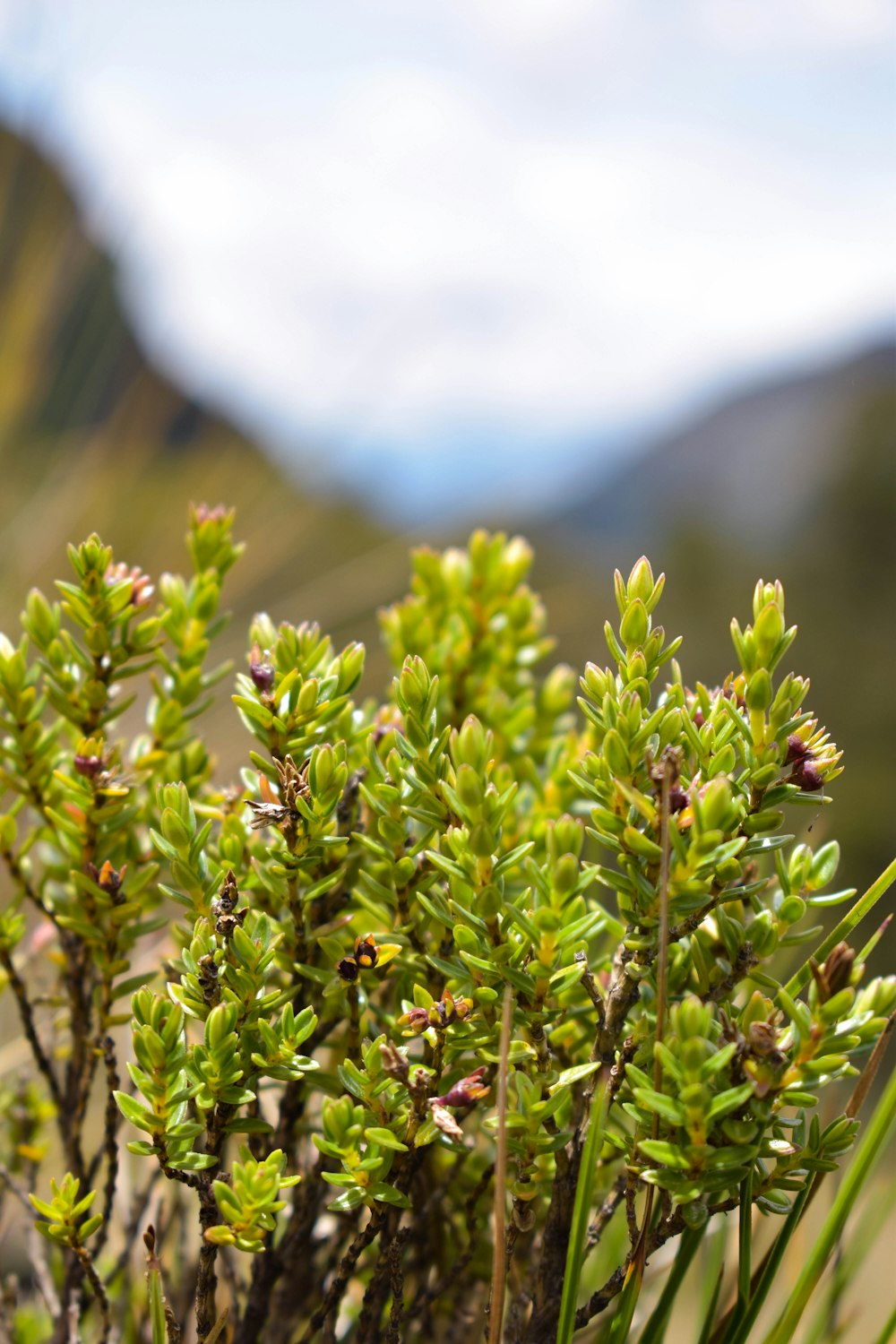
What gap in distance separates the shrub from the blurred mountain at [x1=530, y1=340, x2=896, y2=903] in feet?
9.06

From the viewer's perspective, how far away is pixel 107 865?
461 mm

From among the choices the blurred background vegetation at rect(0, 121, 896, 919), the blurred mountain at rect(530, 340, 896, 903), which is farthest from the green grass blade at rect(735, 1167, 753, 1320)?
the blurred mountain at rect(530, 340, 896, 903)

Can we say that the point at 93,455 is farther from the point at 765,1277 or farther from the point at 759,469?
the point at 759,469

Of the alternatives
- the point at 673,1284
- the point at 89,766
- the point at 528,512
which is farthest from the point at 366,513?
the point at 673,1284

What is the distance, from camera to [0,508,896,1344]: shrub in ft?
1.18

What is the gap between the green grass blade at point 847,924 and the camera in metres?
0.38

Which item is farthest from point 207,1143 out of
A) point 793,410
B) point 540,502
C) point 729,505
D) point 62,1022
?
point 793,410

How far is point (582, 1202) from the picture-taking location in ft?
1.13

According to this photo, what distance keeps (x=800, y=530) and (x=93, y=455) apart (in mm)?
3152

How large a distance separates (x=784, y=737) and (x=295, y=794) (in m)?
0.17

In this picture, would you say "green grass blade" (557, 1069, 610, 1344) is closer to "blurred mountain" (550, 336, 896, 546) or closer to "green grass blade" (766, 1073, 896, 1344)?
"green grass blade" (766, 1073, 896, 1344)

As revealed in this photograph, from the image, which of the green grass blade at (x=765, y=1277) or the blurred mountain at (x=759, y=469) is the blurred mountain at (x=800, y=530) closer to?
the blurred mountain at (x=759, y=469)

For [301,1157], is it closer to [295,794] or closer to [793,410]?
[295,794]

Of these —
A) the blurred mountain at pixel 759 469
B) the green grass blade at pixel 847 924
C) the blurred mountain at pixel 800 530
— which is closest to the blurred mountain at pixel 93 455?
the blurred mountain at pixel 800 530
